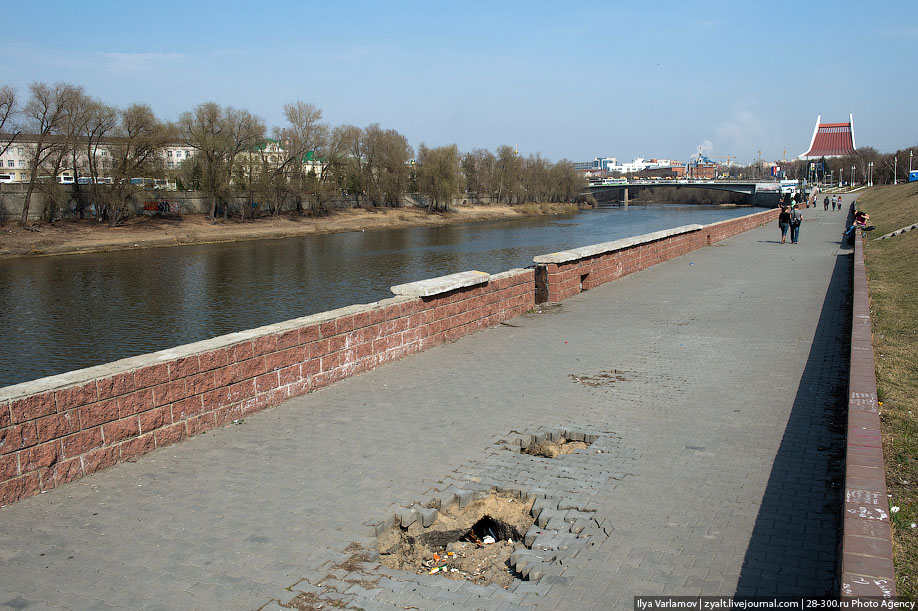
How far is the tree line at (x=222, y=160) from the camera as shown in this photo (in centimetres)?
4456

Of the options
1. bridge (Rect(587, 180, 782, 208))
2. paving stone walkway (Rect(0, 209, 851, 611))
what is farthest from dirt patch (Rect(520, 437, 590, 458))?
bridge (Rect(587, 180, 782, 208))

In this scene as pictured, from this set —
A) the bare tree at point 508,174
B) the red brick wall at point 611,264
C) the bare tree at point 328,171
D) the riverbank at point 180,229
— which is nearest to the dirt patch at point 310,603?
the red brick wall at point 611,264

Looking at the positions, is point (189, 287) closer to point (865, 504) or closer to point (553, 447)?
point (553, 447)

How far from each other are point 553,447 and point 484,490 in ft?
3.65

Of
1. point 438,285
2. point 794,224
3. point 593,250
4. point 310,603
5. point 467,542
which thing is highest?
point 794,224

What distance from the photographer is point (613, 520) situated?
14.2 ft

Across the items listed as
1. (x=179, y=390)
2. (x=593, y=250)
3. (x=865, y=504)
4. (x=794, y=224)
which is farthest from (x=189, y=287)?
(x=865, y=504)

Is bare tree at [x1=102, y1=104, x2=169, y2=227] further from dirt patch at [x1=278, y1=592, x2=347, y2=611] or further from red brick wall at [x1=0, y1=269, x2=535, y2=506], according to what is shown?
dirt patch at [x1=278, y1=592, x2=347, y2=611]

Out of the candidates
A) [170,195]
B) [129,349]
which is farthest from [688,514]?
[170,195]

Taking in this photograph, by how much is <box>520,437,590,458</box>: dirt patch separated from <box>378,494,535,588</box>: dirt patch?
0.93m

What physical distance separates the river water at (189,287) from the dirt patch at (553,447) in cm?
1240

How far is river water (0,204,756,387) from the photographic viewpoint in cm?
1798

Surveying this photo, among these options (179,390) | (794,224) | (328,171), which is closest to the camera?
(179,390)

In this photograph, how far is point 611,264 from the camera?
1563cm
